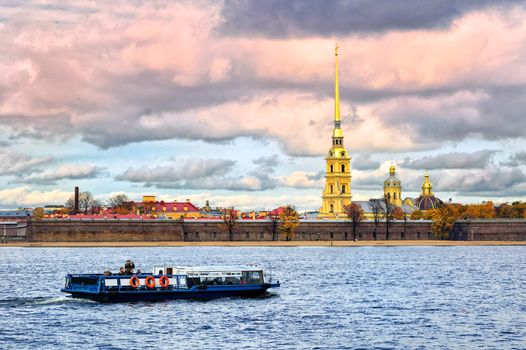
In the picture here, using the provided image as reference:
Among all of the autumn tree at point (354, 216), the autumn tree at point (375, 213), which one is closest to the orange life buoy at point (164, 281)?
the autumn tree at point (354, 216)

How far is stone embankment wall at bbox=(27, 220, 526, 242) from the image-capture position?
153 metres

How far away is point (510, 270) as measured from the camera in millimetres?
87250

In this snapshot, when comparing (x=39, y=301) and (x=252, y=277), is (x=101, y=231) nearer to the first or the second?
(x=252, y=277)

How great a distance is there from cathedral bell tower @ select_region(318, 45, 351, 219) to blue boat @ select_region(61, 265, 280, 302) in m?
129

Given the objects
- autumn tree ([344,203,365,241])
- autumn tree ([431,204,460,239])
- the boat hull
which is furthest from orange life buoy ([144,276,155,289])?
autumn tree ([431,204,460,239])

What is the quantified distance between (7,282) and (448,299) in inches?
1148

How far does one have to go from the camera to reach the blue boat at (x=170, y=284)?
54.5 meters

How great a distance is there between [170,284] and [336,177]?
13781 centimetres

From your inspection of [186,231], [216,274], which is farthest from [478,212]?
[216,274]

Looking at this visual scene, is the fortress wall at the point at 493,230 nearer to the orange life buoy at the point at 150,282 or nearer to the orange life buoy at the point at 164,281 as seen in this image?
the orange life buoy at the point at 164,281

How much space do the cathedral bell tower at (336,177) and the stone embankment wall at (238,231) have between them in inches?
818

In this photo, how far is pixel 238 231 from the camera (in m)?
160

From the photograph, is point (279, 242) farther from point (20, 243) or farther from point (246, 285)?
point (246, 285)

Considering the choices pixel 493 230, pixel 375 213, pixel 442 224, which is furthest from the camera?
pixel 375 213
